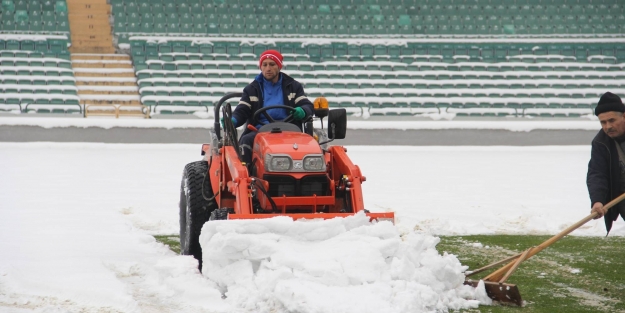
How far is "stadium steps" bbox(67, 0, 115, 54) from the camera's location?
810 inches

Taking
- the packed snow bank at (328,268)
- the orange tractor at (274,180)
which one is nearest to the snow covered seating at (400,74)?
the orange tractor at (274,180)

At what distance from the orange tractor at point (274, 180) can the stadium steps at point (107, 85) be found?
38.9ft

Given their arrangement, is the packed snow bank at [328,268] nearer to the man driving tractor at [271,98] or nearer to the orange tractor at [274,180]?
the orange tractor at [274,180]

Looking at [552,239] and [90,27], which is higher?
[90,27]

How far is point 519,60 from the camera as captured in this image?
21.0 metres

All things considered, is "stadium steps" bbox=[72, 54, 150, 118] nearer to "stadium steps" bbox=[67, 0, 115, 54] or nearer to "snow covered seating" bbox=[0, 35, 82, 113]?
"snow covered seating" bbox=[0, 35, 82, 113]

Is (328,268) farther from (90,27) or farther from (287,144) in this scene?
(90,27)

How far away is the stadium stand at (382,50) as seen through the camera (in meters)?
18.9

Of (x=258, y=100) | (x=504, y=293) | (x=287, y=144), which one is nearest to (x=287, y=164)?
(x=287, y=144)

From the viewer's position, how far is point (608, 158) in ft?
15.3

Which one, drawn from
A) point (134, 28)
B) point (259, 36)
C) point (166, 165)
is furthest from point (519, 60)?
point (166, 165)

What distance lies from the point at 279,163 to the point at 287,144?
16 centimetres

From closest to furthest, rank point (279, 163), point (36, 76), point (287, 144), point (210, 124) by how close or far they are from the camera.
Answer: point (279, 163), point (287, 144), point (210, 124), point (36, 76)

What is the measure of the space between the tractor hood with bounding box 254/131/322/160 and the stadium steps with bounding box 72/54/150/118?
1215 centimetres
